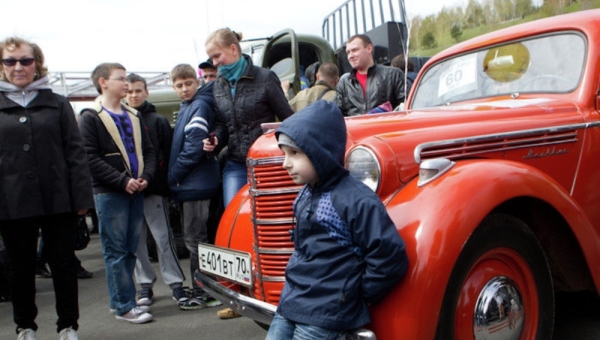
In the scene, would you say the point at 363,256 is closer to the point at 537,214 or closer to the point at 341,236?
the point at 341,236

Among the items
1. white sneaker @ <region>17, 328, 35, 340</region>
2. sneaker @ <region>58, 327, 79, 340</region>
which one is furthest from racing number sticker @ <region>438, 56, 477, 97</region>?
white sneaker @ <region>17, 328, 35, 340</region>

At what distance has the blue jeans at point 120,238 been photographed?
143 inches

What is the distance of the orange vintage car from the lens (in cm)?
206

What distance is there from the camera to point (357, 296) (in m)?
1.99

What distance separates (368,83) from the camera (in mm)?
4688

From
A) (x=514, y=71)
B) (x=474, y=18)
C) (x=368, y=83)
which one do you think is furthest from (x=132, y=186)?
(x=474, y=18)

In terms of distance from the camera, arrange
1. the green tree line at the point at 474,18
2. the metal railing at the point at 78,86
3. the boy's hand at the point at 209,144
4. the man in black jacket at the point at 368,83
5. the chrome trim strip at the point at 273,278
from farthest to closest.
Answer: the metal railing at the point at 78,86, the green tree line at the point at 474,18, the man in black jacket at the point at 368,83, the boy's hand at the point at 209,144, the chrome trim strip at the point at 273,278

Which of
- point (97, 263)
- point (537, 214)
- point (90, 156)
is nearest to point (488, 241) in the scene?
point (537, 214)

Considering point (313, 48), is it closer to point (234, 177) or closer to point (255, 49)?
point (255, 49)

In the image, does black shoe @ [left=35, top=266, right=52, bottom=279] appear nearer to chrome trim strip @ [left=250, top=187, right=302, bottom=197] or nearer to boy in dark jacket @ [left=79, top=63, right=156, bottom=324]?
boy in dark jacket @ [left=79, top=63, right=156, bottom=324]

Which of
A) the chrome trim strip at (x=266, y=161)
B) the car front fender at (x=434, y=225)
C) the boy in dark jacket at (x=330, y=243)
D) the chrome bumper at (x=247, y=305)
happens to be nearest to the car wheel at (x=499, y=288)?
the car front fender at (x=434, y=225)

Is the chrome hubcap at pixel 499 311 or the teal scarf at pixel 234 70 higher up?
the teal scarf at pixel 234 70

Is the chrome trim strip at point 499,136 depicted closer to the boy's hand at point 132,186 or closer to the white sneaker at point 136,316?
the boy's hand at point 132,186

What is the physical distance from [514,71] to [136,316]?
2.97 m
